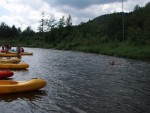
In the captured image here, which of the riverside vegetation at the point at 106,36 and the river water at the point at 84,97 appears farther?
the riverside vegetation at the point at 106,36

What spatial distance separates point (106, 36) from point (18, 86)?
5337 centimetres

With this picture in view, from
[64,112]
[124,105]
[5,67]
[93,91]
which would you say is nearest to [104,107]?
[124,105]

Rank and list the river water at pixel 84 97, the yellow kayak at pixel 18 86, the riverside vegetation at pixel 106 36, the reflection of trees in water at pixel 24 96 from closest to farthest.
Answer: the river water at pixel 84 97, the reflection of trees in water at pixel 24 96, the yellow kayak at pixel 18 86, the riverside vegetation at pixel 106 36

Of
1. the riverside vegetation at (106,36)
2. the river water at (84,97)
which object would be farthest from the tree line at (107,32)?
the river water at (84,97)

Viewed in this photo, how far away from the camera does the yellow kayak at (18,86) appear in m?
Answer: 15.2

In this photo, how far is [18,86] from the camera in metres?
15.6

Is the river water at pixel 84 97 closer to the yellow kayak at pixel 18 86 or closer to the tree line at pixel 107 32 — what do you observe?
the yellow kayak at pixel 18 86

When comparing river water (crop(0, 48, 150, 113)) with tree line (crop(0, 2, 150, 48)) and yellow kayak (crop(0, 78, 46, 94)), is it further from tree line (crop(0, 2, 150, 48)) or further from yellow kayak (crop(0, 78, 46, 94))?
tree line (crop(0, 2, 150, 48))

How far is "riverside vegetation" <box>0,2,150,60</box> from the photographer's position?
49244mm

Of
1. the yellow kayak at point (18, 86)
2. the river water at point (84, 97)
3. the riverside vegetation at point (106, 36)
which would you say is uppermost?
the riverside vegetation at point (106, 36)

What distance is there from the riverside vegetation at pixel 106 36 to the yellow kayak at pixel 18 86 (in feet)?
84.4

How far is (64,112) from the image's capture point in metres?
12.7

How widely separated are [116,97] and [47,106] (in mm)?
4055

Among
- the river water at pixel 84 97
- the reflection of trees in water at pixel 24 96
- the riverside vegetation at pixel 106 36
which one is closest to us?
the river water at pixel 84 97
